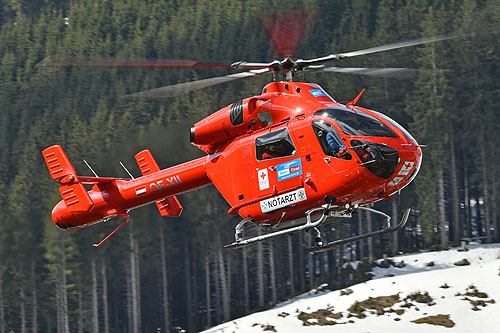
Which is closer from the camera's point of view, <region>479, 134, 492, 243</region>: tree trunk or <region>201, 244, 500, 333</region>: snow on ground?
<region>201, 244, 500, 333</region>: snow on ground

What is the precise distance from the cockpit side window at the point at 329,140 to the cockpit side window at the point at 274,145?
0.66 m

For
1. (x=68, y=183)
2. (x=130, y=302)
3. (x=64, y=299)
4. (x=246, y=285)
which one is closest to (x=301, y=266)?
(x=246, y=285)

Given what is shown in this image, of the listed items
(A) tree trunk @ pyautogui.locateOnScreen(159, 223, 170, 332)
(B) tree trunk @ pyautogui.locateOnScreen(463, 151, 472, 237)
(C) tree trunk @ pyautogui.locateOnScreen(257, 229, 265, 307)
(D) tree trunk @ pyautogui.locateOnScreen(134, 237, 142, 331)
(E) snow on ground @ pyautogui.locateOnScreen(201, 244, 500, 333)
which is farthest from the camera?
(B) tree trunk @ pyautogui.locateOnScreen(463, 151, 472, 237)

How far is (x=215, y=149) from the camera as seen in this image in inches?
750

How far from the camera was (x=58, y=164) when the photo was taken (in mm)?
20828

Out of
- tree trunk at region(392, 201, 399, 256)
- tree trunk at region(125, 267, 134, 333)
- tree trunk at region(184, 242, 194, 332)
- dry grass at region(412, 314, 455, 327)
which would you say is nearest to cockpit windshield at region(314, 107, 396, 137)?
dry grass at region(412, 314, 455, 327)

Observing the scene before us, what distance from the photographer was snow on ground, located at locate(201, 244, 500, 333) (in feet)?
113

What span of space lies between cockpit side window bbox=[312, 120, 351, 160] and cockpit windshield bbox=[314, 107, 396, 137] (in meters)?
0.18

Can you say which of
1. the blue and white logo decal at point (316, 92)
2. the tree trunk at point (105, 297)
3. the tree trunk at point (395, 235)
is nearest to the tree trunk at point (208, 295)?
the tree trunk at point (105, 297)

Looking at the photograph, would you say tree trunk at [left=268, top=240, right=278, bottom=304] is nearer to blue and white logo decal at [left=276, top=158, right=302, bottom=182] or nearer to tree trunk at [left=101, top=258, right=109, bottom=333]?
tree trunk at [left=101, top=258, right=109, bottom=333]

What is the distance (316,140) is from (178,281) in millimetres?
43822

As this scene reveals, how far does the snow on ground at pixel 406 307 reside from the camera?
34344 millimetres

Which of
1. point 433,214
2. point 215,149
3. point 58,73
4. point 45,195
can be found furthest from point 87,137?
point 215,149

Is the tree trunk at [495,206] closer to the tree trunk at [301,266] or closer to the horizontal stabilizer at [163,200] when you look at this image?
the tree trunk at [301,266]
